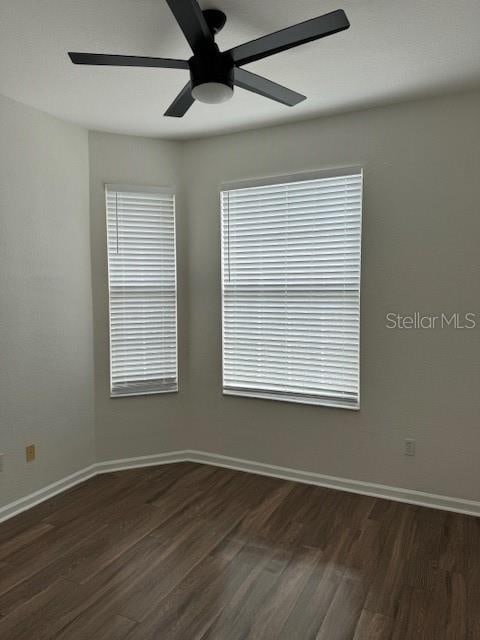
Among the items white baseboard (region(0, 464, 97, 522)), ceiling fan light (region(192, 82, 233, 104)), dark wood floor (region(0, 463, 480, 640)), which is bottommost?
dark wood floor (region(0, 463, 480, 640))

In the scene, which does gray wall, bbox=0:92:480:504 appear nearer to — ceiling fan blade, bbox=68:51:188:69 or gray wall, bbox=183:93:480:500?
gray wall, bbox=183:93:480:500

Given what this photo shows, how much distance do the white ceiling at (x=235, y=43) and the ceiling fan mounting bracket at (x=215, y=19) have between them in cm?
3

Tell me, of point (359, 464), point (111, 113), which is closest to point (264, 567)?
point (359, 464)

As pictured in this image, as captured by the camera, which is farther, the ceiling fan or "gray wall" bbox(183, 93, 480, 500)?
"gray wall" bbox(183, 93, 480, 500)

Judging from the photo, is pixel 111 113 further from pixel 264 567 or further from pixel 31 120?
pixel 264 567

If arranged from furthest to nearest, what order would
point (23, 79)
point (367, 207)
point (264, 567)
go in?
point (367, 207), point (23, 79), point (264, 567)

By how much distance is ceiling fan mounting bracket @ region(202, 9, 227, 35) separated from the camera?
195cm

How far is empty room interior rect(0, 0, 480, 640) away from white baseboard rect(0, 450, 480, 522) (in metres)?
0.02

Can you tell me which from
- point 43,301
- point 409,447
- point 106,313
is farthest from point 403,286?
point 43,301

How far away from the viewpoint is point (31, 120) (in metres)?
3.08

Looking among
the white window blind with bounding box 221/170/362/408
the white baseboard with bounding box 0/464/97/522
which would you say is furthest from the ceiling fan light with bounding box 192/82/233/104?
the white baseboard with bounding box 0/464/97/522

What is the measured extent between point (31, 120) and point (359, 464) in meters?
3.40

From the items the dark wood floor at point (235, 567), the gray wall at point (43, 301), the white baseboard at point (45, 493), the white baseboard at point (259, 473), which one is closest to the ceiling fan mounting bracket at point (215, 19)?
the gray wall at point (43, 301)

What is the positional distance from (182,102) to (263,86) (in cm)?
43
